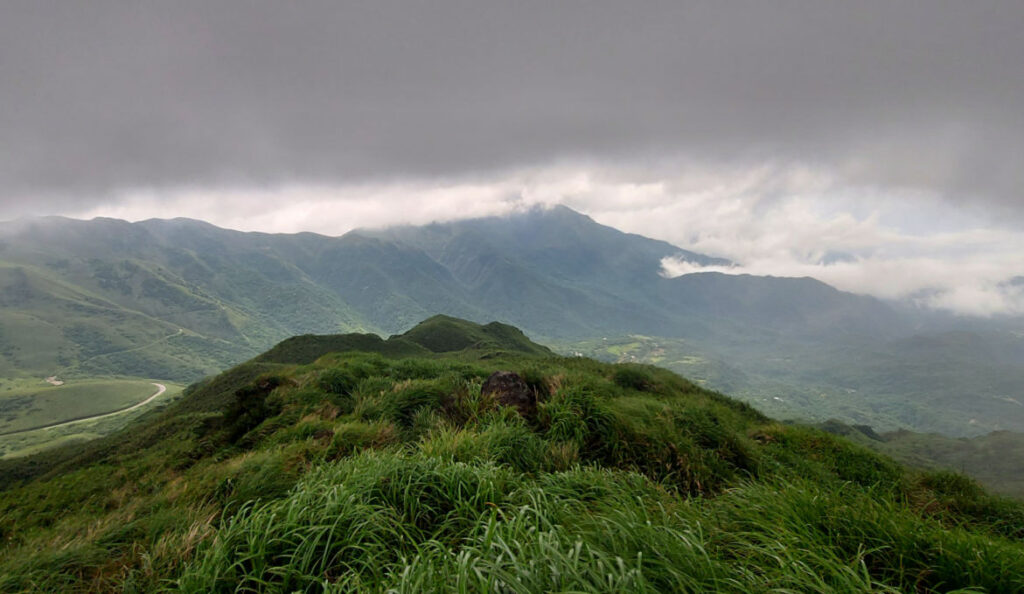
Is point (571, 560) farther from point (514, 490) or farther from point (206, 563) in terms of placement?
point (206, 563)

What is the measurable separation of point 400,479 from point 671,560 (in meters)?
2.89

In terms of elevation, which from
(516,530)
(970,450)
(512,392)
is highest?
(516,530)

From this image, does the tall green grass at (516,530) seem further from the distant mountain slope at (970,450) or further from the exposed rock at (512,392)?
the distant mountain slope at (970,450)

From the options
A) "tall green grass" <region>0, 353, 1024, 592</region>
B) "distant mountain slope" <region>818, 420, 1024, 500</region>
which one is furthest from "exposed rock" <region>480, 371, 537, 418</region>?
"distant mountain slope" <region>818, 420, 1024, 500</region>

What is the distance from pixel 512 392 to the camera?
8.91 m

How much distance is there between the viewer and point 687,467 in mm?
6527

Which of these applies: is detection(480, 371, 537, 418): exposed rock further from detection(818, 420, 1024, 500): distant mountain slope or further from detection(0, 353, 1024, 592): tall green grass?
detection(818, 420, 1024, 500): distant mountain slope

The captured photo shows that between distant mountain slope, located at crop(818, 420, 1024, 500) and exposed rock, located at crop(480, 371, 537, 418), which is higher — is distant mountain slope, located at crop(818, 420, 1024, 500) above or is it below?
below

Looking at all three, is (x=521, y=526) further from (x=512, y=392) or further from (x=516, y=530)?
(x=512, y=392)

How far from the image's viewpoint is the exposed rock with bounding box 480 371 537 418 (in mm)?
8516

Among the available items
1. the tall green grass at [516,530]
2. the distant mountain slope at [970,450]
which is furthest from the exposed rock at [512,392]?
the distant mountain slope at [970,450]

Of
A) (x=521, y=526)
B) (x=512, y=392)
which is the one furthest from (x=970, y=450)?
(x=521, y=526)

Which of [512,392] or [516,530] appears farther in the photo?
[512,392]

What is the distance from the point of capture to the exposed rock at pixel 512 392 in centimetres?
852
